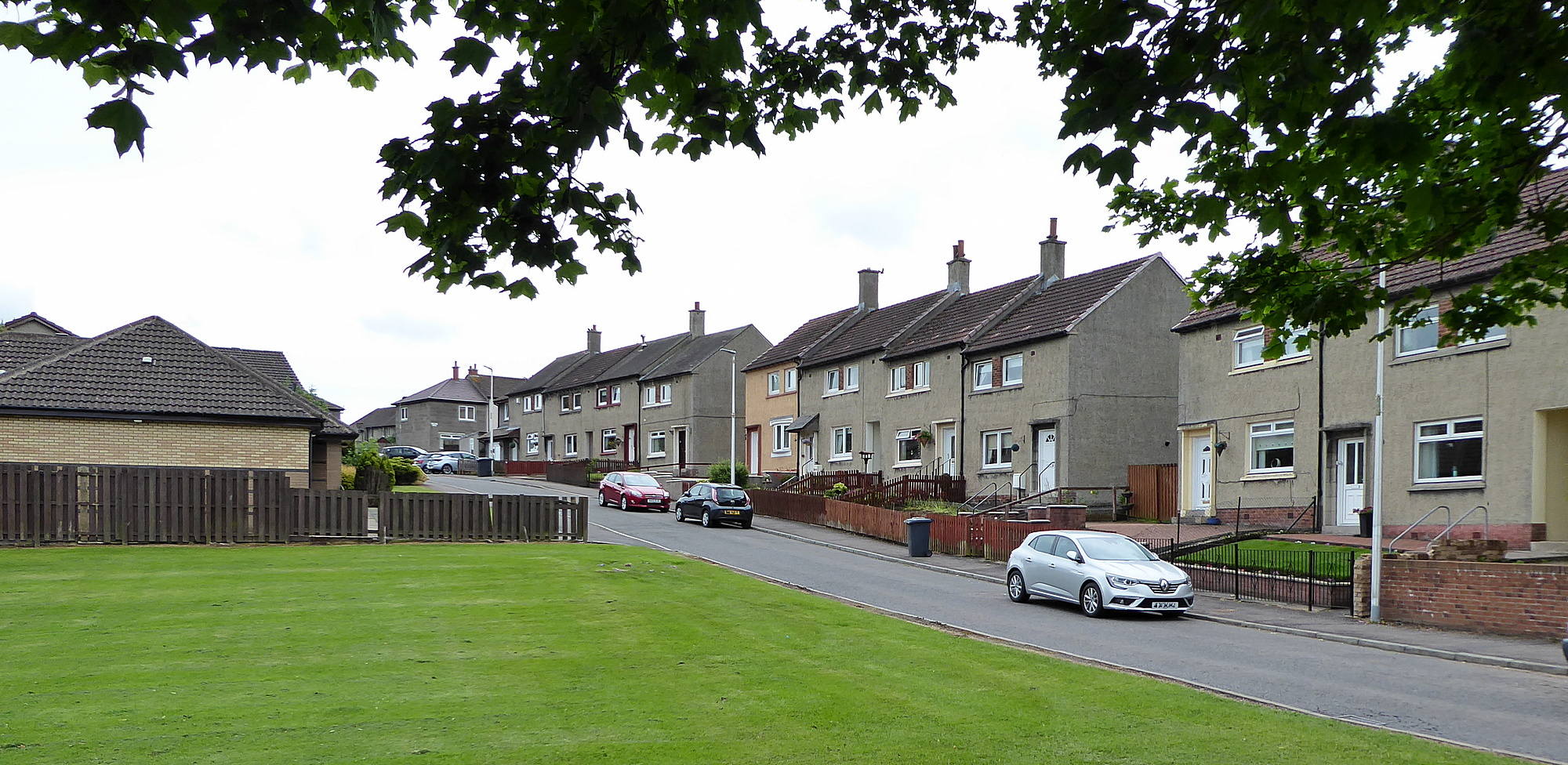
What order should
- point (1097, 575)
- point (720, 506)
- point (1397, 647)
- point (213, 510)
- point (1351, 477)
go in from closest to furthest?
point (1397, 647) → point (1097, 575) → point (213, 510) → point (1351, 477) → point (720, 506)

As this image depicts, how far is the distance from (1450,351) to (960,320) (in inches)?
898

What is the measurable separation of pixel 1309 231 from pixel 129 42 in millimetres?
7601

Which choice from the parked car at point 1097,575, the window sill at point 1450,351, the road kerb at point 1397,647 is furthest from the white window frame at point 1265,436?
the road kerb at point 1397,647

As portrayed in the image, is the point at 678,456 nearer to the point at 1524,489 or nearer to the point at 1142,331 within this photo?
the point at 1142,331

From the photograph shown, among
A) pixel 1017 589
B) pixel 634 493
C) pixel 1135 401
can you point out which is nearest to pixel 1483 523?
pixel 1017 589

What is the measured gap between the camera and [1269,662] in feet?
48.9

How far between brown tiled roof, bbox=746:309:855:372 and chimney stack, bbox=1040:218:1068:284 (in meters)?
13.6

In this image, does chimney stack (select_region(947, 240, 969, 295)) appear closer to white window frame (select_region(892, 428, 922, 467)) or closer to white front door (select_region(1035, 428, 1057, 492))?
white window frame (select_region(892, 428, 922, 467))

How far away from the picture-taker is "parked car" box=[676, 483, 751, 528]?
38750 millimetres

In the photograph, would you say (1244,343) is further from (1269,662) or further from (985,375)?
(1269,662)

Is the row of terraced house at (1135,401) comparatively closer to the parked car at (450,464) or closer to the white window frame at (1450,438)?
the white window frame at (1450,438)

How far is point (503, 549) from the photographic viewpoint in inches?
1010

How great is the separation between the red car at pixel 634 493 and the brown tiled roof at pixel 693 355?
19.3 meters

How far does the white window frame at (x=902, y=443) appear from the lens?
152 feet
